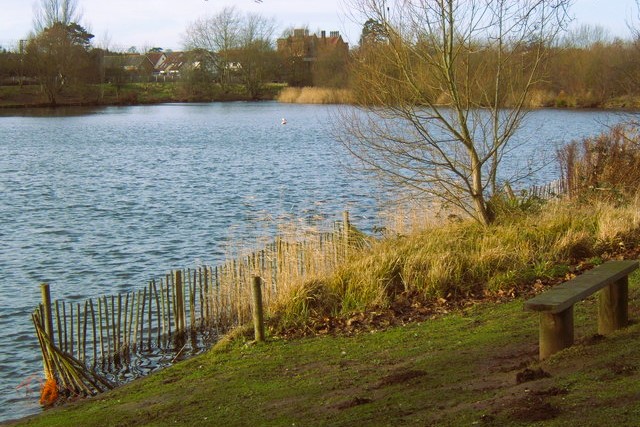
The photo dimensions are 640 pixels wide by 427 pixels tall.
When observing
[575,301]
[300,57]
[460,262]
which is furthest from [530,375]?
[300,57]

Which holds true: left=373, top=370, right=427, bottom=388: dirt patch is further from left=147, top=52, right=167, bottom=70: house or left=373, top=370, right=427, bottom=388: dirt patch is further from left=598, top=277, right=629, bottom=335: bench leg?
left=147, top=52, right=167, bottom=70: house

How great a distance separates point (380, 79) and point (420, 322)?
5.12m

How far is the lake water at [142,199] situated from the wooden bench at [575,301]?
654 cm

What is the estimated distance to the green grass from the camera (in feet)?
20.0

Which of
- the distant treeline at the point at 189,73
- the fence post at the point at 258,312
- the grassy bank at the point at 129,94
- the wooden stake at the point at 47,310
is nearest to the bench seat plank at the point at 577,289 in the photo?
the fence post at the point at 258,312

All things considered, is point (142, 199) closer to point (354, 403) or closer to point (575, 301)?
point (354, 403)

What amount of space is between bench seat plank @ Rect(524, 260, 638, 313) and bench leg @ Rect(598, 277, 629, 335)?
13 centimetres

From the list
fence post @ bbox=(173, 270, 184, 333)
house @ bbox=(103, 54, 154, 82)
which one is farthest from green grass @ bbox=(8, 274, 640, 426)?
house @ bbox=(103, 54, 154, 82)

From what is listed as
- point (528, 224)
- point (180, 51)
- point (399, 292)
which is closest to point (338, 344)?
point (399, 292)

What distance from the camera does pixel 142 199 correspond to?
92.6ft

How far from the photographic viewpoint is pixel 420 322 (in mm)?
10461

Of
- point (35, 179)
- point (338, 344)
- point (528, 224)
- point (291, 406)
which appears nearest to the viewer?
point (291, 406)

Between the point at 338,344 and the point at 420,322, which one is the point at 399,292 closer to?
the point at 420,322

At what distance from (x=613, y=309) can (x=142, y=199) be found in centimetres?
2217
